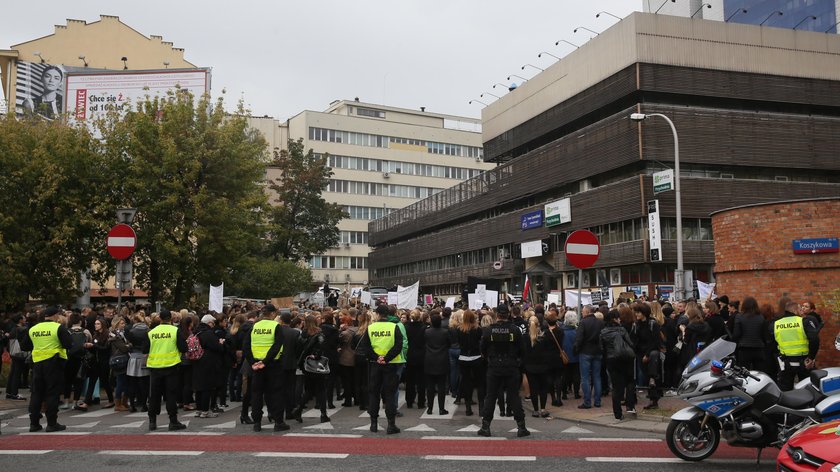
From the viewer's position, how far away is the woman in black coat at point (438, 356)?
499 inches

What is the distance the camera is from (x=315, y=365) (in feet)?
39.9

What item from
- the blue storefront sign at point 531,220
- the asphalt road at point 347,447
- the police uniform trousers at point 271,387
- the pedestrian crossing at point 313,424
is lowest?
the pedestrian crossing at point 313,424

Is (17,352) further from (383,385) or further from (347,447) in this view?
(347,447)

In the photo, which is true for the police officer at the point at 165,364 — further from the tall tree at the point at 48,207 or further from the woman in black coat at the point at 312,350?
the tall tree at the point at 48,207

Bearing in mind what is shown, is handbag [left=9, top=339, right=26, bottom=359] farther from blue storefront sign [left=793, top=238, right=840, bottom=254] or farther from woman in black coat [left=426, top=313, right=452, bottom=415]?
blue storefront sign [left=793, top=238, right=840, bottom=254]

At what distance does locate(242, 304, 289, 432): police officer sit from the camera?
10883mm

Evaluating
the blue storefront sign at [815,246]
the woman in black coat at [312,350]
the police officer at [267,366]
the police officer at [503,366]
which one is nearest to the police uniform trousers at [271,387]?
the police officer at [267,366]

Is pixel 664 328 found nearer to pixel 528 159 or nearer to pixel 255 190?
pixel 255 190

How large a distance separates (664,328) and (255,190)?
62.1ft

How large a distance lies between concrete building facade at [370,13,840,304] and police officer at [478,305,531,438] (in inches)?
1102

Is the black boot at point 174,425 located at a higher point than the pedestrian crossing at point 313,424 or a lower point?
higher

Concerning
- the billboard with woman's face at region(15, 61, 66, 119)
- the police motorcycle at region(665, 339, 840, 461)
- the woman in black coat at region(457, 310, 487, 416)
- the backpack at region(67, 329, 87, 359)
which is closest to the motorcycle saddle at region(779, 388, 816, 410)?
the police motorcycle at region(665, 339, 840, 461)

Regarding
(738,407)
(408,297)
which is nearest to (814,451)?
(738,407)

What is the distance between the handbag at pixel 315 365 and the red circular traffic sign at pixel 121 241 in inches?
256
